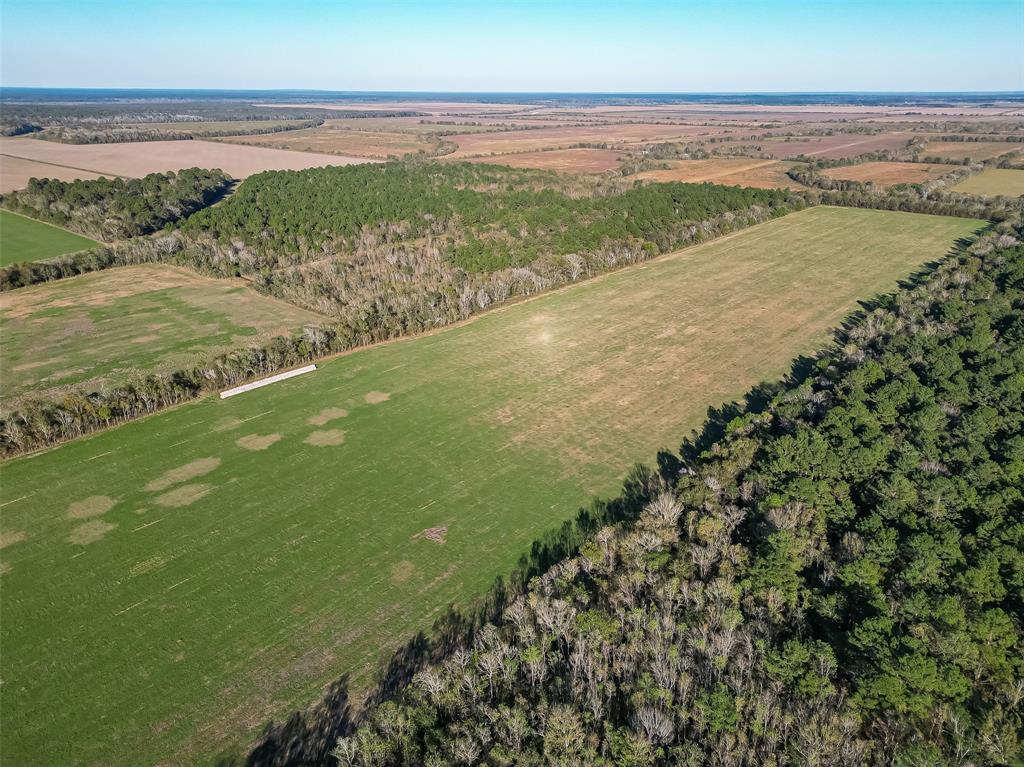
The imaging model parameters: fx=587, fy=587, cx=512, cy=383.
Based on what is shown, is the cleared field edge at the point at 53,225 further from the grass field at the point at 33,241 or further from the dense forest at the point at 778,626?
the dense forest at the point at 778,626

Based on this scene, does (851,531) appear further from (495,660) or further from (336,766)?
(336,766)

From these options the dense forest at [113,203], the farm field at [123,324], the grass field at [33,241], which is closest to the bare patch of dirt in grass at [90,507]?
the farm field at [123,324]

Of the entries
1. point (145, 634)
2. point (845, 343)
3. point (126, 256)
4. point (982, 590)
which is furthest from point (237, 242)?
point (982, 590)

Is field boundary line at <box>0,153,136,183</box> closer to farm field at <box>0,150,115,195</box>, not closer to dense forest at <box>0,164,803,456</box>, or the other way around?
farm field at <box>0,150,115,195</box>

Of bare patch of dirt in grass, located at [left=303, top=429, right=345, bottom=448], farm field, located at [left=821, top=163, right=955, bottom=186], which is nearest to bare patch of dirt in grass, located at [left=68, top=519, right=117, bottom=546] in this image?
bare patch of dirt in grass, located at [left=303, top=429, right=345, bottom=448]

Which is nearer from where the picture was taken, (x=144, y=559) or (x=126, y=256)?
(x=144, y=559)

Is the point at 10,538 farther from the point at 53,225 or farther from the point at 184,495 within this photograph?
the point at 53,225
